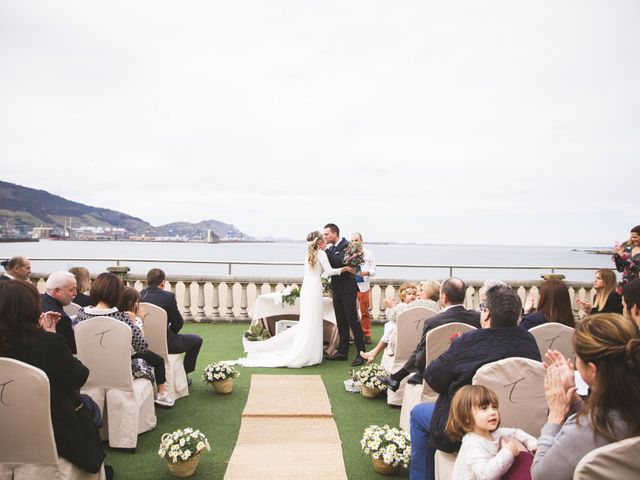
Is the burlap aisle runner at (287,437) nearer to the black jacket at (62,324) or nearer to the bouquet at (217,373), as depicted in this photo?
the bouquet at (217,373)

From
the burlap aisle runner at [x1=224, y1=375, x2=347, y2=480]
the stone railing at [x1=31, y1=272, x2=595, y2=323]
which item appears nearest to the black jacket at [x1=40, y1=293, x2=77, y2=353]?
the burlap aisle runner at [x1=224, y1=375, x2=347, y2=480]

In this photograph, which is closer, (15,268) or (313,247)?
(15,268)

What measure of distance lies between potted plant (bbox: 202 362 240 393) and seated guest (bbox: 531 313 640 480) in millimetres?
3763

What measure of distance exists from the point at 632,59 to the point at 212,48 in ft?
39.3

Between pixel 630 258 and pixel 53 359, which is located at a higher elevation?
pixel 630 258

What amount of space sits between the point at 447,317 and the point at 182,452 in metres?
2.32

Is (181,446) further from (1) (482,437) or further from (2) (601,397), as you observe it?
(2) (601,397)

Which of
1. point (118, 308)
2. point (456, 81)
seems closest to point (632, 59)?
point (456, 81)

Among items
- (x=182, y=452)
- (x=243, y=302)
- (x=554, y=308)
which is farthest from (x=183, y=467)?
(x=243, y=302)

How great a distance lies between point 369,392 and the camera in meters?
4.93

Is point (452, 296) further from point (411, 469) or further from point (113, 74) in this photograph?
point (113, 74)

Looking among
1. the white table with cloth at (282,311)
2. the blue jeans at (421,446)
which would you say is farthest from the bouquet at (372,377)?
the white table with cloth at (282,311)

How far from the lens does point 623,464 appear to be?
55.0 inches

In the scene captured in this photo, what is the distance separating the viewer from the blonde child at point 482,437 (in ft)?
6.70
